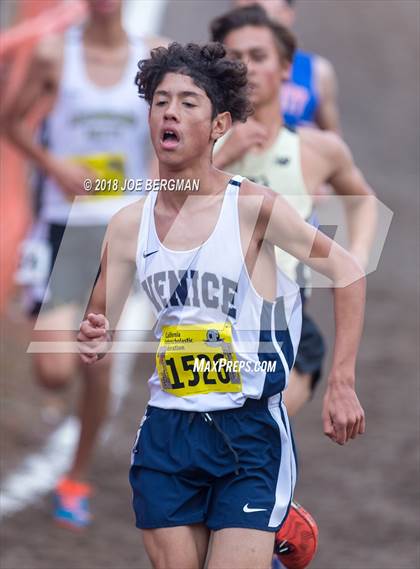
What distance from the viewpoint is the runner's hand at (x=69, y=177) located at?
6758mm

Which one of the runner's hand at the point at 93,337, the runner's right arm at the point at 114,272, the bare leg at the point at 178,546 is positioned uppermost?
the runner's right arm at the point at 114,272

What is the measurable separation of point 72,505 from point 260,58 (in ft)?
7.77

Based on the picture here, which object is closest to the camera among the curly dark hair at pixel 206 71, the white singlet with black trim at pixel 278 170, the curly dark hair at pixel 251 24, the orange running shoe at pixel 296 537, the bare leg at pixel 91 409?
the curly dark hair at pixel 206 71

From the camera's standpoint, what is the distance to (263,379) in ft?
14.0

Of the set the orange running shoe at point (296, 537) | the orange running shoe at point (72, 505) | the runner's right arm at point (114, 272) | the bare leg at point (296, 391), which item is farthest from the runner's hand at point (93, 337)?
the orange running shoe at point (72, 505)

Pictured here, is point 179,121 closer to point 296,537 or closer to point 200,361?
point 200,361

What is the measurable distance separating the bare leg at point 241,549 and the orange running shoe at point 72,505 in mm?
2438

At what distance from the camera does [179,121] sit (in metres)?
4.20

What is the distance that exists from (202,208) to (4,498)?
9.44ft

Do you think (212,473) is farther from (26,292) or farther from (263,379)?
(26,292)

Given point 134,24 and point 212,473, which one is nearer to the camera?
point 212,473

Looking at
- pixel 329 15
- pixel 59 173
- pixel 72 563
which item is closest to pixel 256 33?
pixel 59 173

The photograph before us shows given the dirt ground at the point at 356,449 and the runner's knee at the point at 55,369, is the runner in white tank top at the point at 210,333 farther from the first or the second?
the runner's knee at the point at 55,369

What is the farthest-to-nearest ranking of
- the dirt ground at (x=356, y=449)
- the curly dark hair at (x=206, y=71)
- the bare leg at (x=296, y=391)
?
the dirt ground at (x=356, y=449), the bare leg at (x=296, y=391), the curly dark hair at (x=206, y=71)
